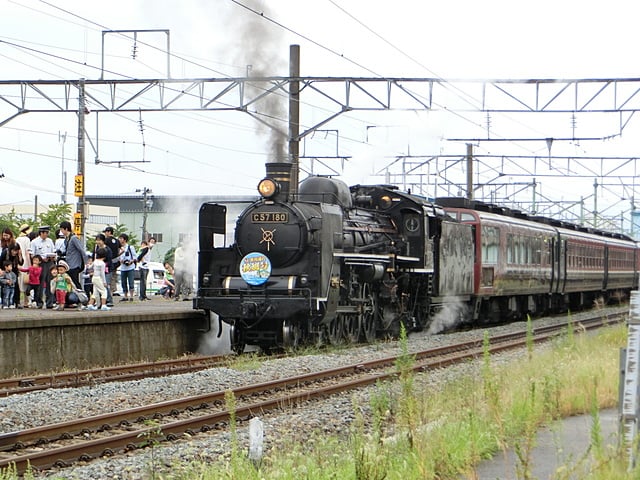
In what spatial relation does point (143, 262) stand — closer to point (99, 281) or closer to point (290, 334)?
point (99, 281)

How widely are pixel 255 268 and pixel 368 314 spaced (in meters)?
3.45

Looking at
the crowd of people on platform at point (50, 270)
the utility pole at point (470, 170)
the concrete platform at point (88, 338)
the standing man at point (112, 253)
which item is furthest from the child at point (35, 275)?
the utility pole at point (470, 170)

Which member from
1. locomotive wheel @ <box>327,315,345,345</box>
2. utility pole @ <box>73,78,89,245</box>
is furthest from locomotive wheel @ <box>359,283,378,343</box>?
utility pole @ <box>73,78,89,245</box>

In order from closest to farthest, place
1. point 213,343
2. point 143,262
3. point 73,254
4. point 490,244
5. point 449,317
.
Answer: point 73,254 → point 213,343 → point 143,262 → point 449,317 → point 490,244

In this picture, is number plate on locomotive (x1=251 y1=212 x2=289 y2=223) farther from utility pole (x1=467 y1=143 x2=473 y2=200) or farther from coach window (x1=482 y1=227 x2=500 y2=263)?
utility pole (x1=467 y1=143 x2=473 y2=200)

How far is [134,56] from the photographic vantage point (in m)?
24.5

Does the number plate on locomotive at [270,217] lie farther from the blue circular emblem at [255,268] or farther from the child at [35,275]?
the child at [35,275]

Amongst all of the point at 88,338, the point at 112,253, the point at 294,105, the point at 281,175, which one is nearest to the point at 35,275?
the point at 112,253

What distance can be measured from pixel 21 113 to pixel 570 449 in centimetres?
1955

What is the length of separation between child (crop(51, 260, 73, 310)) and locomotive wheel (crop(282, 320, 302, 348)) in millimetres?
4273

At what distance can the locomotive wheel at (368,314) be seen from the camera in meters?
19.6

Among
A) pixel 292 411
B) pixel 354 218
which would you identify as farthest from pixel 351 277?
pixel 292 411

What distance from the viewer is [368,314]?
2020cm

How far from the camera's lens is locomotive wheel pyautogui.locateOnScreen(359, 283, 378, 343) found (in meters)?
19.6
